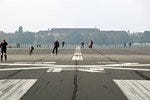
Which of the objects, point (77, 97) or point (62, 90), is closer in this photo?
point (77, 97)

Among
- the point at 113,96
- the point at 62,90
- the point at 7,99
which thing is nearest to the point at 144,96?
the point at 113,96

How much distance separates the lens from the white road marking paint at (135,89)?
1029 cm

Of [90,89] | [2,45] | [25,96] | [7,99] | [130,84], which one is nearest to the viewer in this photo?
[7,99]

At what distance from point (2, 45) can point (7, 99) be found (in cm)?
2171

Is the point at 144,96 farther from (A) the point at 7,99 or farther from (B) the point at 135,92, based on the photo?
(A) the point at 7,99

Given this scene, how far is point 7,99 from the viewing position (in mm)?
9703

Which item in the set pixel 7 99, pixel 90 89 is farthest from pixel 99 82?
pixel 7 99

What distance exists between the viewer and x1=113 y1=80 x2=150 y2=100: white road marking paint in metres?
10.3

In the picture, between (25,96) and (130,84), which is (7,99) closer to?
(25,96)

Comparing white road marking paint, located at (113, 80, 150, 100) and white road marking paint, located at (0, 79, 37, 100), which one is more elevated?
white road marking paint, located at (0, 79, 37, 100)

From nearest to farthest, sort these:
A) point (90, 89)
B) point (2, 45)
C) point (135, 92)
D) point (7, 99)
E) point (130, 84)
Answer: point (7, 99)
point (135, 92)
point (90, 89)
point (130, 84)
point (2, 45)

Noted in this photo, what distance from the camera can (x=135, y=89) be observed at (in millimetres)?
11727

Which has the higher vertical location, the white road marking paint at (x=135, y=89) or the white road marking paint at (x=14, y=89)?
the white road marking paint at (x=14, y=89)

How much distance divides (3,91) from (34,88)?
3.63 feet
